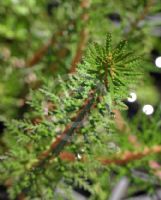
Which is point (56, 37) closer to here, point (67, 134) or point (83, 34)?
point (83, 34)

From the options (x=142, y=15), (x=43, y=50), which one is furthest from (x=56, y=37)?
(x=142, y=15)

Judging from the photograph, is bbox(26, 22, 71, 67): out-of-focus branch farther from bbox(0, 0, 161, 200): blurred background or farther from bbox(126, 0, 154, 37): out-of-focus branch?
bbox(126, 0, 154, 37): out-of-focus branch

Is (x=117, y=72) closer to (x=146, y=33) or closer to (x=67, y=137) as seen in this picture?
(x=67, y=137)

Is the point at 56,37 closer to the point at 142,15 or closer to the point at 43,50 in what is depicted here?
the point at 43,50

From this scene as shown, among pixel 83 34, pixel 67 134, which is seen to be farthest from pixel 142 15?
pixel 67 134

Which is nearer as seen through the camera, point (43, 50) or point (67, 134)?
point (67, 134)

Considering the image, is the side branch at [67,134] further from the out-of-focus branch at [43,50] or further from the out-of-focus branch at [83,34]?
the out-of-focus branch at [43,50]

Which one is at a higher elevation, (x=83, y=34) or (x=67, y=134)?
(x=83, y=34)

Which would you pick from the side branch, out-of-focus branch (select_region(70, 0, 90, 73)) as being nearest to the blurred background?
out-of-focus branch (select_region(70, 0, 90, 73))

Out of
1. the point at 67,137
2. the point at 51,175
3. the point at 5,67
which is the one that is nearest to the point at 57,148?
the point at 67,137

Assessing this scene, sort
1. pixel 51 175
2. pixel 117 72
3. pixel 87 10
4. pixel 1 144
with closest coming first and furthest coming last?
pixel 117 72 < pixel 51 175 < pixel 87 10 < pixel 1 144

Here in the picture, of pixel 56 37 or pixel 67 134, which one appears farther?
pixel 56 37
